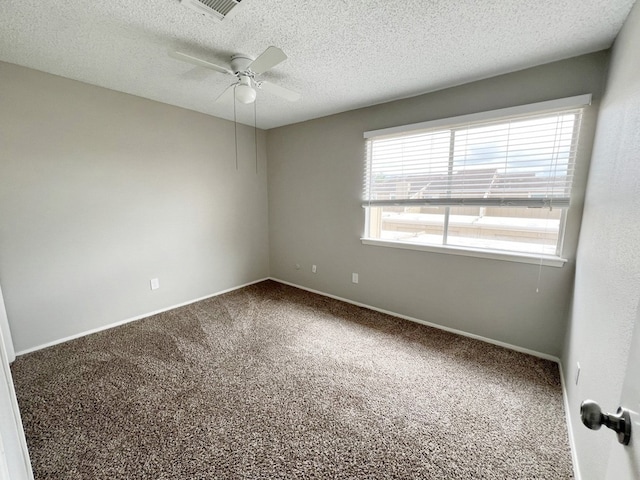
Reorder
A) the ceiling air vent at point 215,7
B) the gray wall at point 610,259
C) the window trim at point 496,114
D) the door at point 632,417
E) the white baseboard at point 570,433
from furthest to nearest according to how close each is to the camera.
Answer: the window trim at point 496,114 < the ceiling air vent at point 215,7 < the white baseboard at point 570,433 < the gray wall at point 610,259 < the door at point 632,417

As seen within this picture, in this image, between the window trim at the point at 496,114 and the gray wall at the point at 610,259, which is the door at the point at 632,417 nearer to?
the gray wall at the point at 610,259

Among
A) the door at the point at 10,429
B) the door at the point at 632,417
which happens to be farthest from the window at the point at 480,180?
the door at the point at 10,429

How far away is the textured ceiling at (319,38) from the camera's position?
1.51m

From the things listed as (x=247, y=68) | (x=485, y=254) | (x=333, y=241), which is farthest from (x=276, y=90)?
(x=485, y=254)

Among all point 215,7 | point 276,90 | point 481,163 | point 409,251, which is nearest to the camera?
point 215,7

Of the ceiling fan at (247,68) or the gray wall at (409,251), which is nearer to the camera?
the ceiling fan at (247,68)

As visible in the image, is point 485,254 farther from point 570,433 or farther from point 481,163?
point 570,433

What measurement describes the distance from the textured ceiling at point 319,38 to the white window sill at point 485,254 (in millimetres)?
1519

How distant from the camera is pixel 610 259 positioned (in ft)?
3.89

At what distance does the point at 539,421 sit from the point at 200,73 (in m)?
3.56

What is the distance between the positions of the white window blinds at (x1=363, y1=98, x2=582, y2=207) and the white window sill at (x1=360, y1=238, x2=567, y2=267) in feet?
1.40

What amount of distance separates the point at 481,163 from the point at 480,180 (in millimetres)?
152

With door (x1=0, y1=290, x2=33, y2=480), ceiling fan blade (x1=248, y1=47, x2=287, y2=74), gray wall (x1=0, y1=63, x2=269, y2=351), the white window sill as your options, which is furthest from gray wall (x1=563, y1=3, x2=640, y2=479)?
gray wall (x1=0, y1=63, x2=269, y2=351)

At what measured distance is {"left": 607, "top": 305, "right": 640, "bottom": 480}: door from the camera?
19.5 inches
